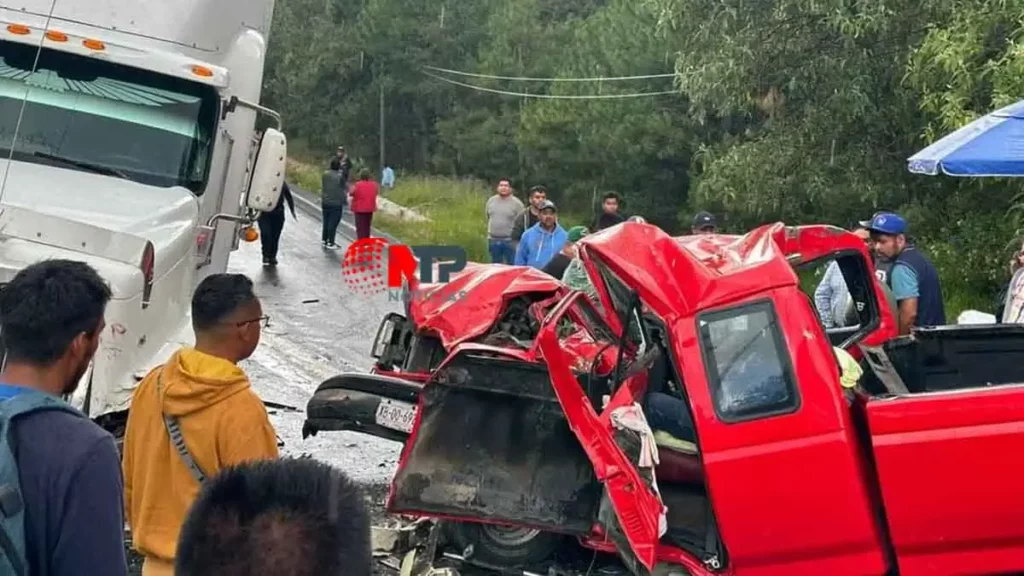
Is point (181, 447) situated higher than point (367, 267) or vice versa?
point (181, 447)

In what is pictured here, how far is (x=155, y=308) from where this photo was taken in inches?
263

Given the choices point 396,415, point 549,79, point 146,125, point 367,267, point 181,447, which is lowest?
point 367,267

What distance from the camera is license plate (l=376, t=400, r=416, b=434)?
616cm

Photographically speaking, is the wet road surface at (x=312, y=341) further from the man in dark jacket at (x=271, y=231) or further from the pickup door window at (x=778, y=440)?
the pickup door window at (x=778, y=440)

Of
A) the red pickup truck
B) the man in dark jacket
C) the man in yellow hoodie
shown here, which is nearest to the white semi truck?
the red pickup truck

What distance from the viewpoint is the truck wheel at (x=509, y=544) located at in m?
5.91

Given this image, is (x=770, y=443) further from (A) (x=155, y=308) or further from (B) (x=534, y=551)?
(A) (x=155, y=308)

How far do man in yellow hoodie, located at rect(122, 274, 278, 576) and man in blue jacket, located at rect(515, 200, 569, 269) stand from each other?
832 cm

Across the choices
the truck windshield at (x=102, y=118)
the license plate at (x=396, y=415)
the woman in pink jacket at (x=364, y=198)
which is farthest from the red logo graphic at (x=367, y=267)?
the license plate at (x=396, y=415)

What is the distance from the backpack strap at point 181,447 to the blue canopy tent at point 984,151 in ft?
19.1

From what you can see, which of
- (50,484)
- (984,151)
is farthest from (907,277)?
(50,484)

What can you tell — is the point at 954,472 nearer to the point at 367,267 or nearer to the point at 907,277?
the point at 907,277

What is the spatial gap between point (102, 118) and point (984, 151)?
5742 mm

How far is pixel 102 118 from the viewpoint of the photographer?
8.02 metres
